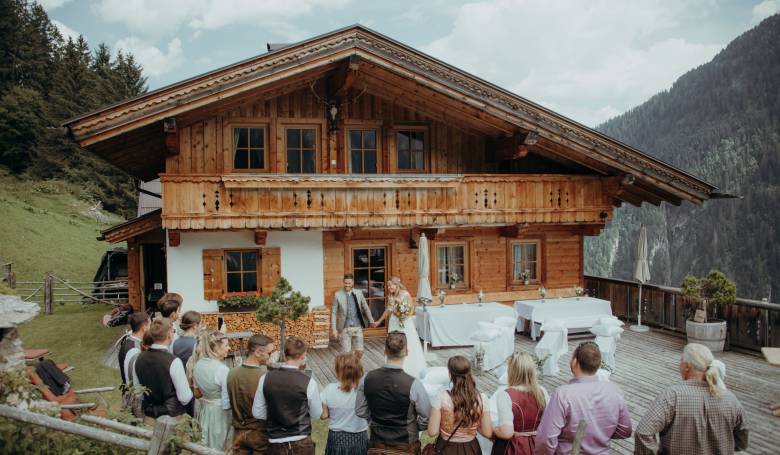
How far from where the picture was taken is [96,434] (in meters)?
5.13

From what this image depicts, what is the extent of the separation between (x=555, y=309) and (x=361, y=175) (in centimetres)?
655

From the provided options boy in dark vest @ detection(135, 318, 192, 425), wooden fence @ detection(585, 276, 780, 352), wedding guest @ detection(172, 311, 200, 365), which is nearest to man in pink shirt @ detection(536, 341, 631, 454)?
boy in dark vest @ detection(135, 318, 192, 425)

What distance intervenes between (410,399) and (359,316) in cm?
680

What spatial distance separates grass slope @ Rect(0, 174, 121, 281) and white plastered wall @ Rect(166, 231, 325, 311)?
16.3 m

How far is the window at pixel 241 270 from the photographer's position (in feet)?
45.6

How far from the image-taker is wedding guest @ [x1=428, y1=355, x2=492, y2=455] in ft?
15.4

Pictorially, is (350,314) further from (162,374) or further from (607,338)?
(162,374)

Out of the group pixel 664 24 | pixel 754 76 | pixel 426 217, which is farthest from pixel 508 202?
pixel 664 24

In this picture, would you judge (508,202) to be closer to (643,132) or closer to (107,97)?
(107,97)

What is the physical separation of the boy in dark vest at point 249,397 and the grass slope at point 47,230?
2485cm

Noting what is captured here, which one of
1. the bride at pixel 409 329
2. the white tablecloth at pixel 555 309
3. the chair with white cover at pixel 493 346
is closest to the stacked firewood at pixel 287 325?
the bride at pixel 409 329

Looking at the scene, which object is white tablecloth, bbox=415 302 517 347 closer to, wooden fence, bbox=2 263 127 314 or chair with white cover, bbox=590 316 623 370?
chair with white cover, bbox=590 316 623 370

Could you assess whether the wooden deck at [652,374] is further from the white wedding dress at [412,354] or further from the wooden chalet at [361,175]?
the wooden chalet at [361,175]

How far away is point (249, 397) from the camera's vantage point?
5.22 meters
